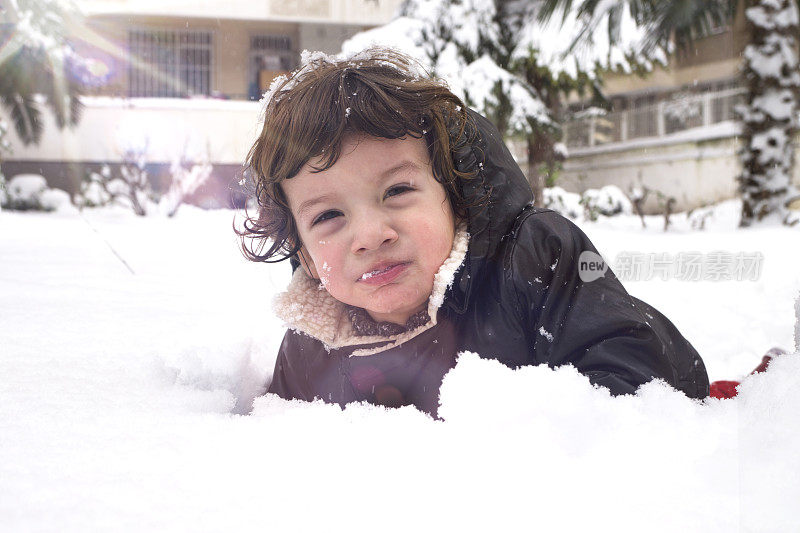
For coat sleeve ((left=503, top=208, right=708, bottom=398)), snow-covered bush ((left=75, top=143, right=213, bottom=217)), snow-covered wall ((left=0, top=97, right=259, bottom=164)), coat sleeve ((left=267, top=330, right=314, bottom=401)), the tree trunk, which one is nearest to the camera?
coat sleeve ((left=503, top=208, right=708, bottom=398))

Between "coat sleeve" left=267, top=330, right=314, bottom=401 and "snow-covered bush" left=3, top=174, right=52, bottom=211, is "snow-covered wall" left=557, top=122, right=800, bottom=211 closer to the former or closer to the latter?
"snow-covered bush" left=3, top=174, right=52, bottom=211

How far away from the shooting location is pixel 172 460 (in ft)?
2.47

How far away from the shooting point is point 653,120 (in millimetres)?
14961

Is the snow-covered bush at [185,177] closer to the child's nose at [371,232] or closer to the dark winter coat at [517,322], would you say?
the dark winter coat at [517,322]

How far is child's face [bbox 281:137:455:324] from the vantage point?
1.20m

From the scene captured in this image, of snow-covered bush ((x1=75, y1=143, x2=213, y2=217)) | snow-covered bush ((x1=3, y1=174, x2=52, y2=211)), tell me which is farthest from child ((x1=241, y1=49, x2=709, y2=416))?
snow-covered bush ((x1=3, y1=174, x2=52, y2=211))

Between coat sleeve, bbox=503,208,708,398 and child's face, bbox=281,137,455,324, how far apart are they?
0.18 meters

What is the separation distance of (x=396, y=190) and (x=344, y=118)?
6.9 inches

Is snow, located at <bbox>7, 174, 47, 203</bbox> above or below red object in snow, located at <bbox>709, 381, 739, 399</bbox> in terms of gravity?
below

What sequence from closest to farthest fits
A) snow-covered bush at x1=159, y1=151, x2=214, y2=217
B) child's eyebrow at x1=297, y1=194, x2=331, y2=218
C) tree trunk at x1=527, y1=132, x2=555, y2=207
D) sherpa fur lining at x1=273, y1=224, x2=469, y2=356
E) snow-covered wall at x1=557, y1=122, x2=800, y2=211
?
1. child's eyebrow at x1=297, y1=194, x2=331, y2=218
2. sherpa fur lining at x1=273, y1=224, x2=469, y2=356
3. tree trunk at x1=527, y1=132, x2=555, y2=207
4. snow-covered bush at x1=159, y1=151, x2=214, y2=217
5. snow-covered wall at x1=557, y1=122, x2=800, y2=211

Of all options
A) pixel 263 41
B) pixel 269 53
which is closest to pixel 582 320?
pixel 269 53

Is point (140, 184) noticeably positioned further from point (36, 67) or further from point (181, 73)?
point (181, 73)

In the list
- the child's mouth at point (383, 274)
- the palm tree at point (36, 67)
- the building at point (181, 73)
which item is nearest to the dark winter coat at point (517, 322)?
the child's mouth at point (383, 274)

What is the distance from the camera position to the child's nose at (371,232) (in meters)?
1.18
